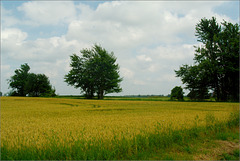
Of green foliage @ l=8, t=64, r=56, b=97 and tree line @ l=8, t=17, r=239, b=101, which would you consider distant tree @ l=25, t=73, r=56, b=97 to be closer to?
green foliage @ l=8, t=64, r=56, b=97

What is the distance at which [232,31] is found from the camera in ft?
101

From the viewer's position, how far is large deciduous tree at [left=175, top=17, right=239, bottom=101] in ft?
95.8

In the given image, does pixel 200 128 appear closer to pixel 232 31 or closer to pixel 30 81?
pixel 232 31

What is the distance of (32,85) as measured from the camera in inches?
2203

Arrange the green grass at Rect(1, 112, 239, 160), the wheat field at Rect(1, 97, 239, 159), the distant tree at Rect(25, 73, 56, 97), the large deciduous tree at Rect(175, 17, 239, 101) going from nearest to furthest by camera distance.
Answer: the green grass at Rect(1, 112, 239, 160) < the wheat field at Rect(1, 97, 239, 159) < the large deciduous tree at Rect(175, 17, 239, 101) < the distant tree at Rect(25, 73, 56, 97)

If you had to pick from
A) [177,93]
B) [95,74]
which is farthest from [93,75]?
[177,93]

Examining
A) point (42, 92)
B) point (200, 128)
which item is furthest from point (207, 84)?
point (42, 92)

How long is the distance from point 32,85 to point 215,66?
53820 mm

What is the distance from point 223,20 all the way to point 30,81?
57443 millimetres

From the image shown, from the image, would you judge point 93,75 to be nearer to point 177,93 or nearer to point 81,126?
point 177,93

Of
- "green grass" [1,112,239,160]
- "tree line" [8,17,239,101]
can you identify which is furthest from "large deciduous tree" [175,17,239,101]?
"green grass" [1,112,239,160]

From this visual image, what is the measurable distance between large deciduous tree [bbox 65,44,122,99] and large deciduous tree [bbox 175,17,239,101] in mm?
18043

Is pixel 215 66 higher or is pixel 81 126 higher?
pixel 215 66

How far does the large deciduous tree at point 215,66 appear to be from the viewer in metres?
29.2
